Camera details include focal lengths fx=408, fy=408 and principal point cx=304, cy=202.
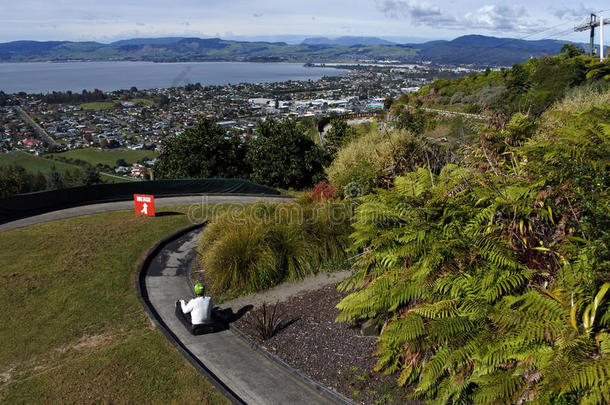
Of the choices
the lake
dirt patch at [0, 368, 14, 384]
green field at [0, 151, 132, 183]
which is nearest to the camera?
dirt patch at [0, 368, 14, 384]

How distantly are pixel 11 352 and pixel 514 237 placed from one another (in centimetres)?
1019

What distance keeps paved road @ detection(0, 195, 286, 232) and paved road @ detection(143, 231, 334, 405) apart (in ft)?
23.1

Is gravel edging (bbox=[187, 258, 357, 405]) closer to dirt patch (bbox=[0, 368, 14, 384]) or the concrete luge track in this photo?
the concrete luge track

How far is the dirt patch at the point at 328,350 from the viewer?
7.14m

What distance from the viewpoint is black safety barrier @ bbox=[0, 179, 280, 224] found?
18375 mm

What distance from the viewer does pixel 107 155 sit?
166 ft

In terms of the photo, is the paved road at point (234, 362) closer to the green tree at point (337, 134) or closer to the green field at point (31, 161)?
the green tree at point (337, 134)

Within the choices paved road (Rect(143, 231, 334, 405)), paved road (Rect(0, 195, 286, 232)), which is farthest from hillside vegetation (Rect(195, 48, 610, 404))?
paved road (Rect(0, 195, 286, 232))

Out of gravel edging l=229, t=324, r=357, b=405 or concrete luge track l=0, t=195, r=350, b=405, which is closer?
gravel edging l=229, t=324, r=357, b=405

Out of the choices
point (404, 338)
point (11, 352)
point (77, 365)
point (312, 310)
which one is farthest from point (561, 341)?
point (11, 352)

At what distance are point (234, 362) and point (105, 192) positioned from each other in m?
16.2

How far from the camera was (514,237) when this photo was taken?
6.84 metres

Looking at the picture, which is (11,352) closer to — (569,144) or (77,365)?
(77,365)

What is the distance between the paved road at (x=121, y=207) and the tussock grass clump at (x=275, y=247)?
21.2ft
